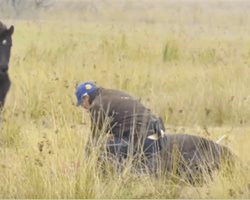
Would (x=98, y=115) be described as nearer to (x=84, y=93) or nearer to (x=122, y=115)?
(x=122, y=115)

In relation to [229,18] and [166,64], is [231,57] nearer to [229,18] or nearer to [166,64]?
[166,64]

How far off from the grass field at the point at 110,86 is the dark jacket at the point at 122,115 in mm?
258

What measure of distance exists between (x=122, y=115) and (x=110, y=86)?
561 centimetres

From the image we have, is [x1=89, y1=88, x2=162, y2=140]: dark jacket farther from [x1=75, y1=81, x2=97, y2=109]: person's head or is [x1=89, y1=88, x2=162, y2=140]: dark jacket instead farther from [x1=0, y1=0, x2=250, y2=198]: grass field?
[x1=0, y1=0, x2=250, y2=198]: grass field

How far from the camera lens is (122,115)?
789 centimetres

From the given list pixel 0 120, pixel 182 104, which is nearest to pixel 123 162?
pixel 0 120

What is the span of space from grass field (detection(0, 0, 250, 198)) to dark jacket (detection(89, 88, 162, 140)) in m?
0.26

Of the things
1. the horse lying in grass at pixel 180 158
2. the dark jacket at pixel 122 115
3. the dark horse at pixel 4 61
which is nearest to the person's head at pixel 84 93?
the dark jacket at pixel 122 115

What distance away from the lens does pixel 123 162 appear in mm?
7270

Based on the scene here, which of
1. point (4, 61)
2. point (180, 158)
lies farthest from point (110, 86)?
point (180, 158)

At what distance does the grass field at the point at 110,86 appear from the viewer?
7.01 meters

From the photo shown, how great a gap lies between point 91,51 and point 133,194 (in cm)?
1144

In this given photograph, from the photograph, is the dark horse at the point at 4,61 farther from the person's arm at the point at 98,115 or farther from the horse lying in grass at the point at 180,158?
the horse lying in grass at the point at 180,158

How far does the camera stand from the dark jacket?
7.80 meters
